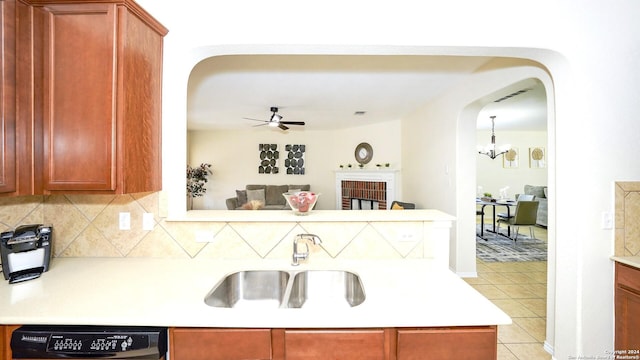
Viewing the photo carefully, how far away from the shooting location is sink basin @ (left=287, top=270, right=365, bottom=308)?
1.51m

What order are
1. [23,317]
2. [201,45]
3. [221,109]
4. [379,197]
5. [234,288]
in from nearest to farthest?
[23,317] < [234,288] < [201,45] < [221,109] < [379,197]

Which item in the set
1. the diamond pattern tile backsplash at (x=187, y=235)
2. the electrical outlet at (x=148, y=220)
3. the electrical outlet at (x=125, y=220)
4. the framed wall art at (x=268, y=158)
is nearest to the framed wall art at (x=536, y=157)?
the framed wall art at (x=268, y=158)

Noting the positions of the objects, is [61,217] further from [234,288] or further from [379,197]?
[379,197]

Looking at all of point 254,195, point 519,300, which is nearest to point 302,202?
point 519,300

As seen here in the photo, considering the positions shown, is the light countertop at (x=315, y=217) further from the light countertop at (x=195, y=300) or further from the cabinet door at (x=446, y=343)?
the cabinet door at (x=446, y=343)

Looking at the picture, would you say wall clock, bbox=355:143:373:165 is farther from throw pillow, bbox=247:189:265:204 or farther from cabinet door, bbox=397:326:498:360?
cabinet door, bbox=397:326:498:360

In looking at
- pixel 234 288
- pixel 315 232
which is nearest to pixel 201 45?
pixel 315 232

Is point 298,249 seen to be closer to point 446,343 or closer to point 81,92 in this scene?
point 446,343

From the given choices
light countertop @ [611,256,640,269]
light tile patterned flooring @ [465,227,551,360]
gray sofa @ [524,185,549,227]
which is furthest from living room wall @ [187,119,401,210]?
light countertop @ [611,256,640,269]

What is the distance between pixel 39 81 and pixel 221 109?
3.57 meters

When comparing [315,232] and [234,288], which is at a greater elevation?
[315,232]

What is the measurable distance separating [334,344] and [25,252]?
1.58 meters

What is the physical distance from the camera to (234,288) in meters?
1.53

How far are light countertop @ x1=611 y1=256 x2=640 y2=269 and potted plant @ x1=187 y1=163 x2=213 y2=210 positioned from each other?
725cm
